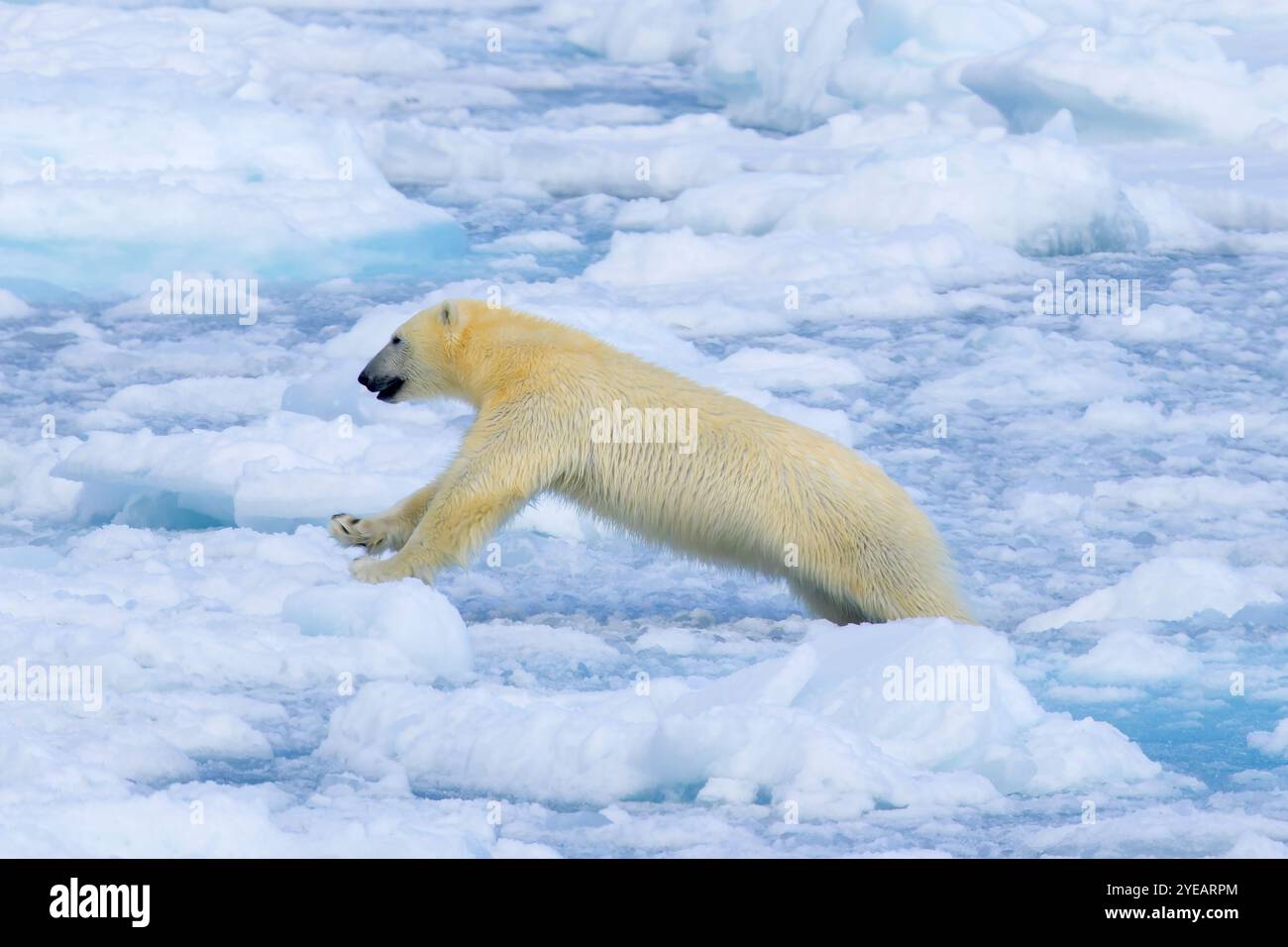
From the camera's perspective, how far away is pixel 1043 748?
3.33 m

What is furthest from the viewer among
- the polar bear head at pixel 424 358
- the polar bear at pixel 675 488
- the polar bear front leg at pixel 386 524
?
the polar bear head at pixel 424 358

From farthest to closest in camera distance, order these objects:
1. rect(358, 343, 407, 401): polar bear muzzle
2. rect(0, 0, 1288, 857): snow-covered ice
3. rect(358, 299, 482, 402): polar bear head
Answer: rect(358, 343, 407, 401): polar bear muzzle < rect(358, 299, 482, 402): polar bear head < rect(0, 0, 1288, 857): snow-covered ice

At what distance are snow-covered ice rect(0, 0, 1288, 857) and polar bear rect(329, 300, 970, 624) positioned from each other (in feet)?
0.70

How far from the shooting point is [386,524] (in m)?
4.44

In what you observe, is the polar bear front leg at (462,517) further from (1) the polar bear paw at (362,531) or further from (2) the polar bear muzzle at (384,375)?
(2) the polar bear muzzle at (384,375)

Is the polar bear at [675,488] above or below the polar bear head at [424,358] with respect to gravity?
below

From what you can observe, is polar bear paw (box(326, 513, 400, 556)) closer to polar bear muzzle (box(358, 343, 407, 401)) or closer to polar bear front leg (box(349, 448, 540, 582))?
polar bear front leg (box(349, 448, 540, 582))

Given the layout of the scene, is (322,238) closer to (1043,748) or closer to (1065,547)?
(1065,547)

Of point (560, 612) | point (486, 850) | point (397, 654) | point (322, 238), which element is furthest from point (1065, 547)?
point (322, 238)

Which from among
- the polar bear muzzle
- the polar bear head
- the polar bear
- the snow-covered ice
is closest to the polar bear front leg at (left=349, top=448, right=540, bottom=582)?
the polar bear

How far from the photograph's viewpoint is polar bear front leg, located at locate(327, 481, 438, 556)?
443 cm

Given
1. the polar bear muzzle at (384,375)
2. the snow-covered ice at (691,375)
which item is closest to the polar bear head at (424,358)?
the polar bear muzzle at (384,375)

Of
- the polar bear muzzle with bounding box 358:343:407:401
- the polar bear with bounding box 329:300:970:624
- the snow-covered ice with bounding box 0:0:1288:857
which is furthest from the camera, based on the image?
the polar bear muzzle with bounding box 358:343:407:401

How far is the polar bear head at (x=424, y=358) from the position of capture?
459 centimetres
